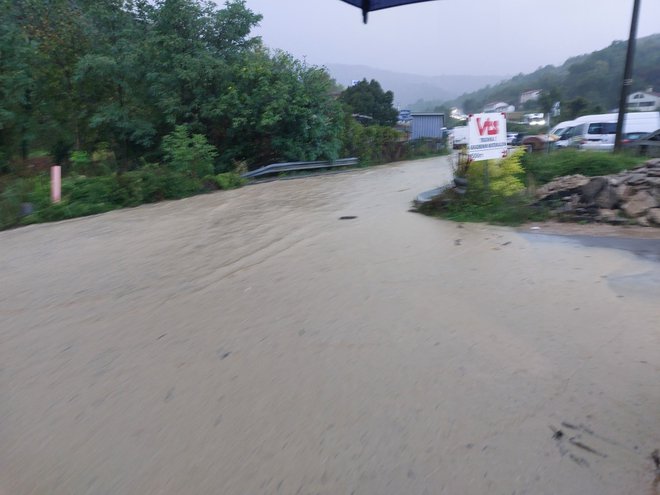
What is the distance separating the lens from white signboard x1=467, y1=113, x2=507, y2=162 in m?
11.1

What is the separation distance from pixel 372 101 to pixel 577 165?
38.9 metres

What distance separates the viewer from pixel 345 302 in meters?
6.40

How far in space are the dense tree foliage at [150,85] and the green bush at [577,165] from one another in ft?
33.7

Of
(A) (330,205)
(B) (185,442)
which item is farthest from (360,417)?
(A) (330,205)

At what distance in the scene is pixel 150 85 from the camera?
A: 72.4 feet

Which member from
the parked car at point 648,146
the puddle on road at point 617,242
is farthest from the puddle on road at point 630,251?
the parked car at point 648,146

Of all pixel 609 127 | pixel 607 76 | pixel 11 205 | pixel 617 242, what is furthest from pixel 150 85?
pixel 607 76

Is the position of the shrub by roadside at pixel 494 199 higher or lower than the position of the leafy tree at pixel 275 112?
lower

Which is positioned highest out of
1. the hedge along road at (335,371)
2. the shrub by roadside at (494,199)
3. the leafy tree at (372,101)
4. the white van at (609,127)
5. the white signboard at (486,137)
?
the leafy tree at (372,101)

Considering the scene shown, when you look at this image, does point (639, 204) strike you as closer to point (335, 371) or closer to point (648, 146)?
point (335, 371)

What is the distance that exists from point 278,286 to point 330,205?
699 cm

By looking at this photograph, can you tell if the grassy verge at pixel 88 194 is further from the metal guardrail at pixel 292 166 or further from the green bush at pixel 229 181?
the metal guardrail at pixel 292 166

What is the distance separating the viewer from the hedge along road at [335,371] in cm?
340

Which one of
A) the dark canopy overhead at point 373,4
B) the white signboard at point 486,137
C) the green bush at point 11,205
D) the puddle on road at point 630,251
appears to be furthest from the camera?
the green bush at point 11,205
